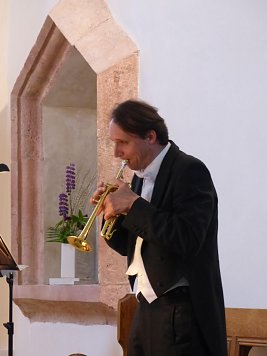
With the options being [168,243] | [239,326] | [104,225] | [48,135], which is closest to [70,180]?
[48,135]

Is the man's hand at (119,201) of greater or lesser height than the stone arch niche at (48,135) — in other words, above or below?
below

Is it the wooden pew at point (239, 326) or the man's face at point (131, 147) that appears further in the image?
the wooden pew at point (239, 326)

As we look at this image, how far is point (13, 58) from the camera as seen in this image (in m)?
7.21

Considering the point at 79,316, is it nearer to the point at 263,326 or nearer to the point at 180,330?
the point at 263,326

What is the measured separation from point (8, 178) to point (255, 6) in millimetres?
3417

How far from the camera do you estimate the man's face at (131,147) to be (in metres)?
3.13

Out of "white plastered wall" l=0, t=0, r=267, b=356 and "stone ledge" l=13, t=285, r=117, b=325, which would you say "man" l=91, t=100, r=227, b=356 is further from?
"stone ledge" l=13, t=285, r=117, b=325

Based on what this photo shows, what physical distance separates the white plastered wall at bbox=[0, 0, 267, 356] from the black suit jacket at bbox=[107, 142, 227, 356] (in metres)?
1.34

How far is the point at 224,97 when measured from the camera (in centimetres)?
455

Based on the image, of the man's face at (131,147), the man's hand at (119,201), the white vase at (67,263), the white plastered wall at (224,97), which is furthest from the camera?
the white vase at (67,263)

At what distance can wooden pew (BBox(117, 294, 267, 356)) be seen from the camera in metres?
4.09

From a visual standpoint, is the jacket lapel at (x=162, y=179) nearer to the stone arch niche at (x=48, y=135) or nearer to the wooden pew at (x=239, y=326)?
the wooden pew at (x=239, y=326)

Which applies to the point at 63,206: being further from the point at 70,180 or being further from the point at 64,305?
the point at 64,305

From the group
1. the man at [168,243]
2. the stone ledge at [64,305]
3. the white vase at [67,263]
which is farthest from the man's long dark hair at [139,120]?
the white vase at [67,263]
